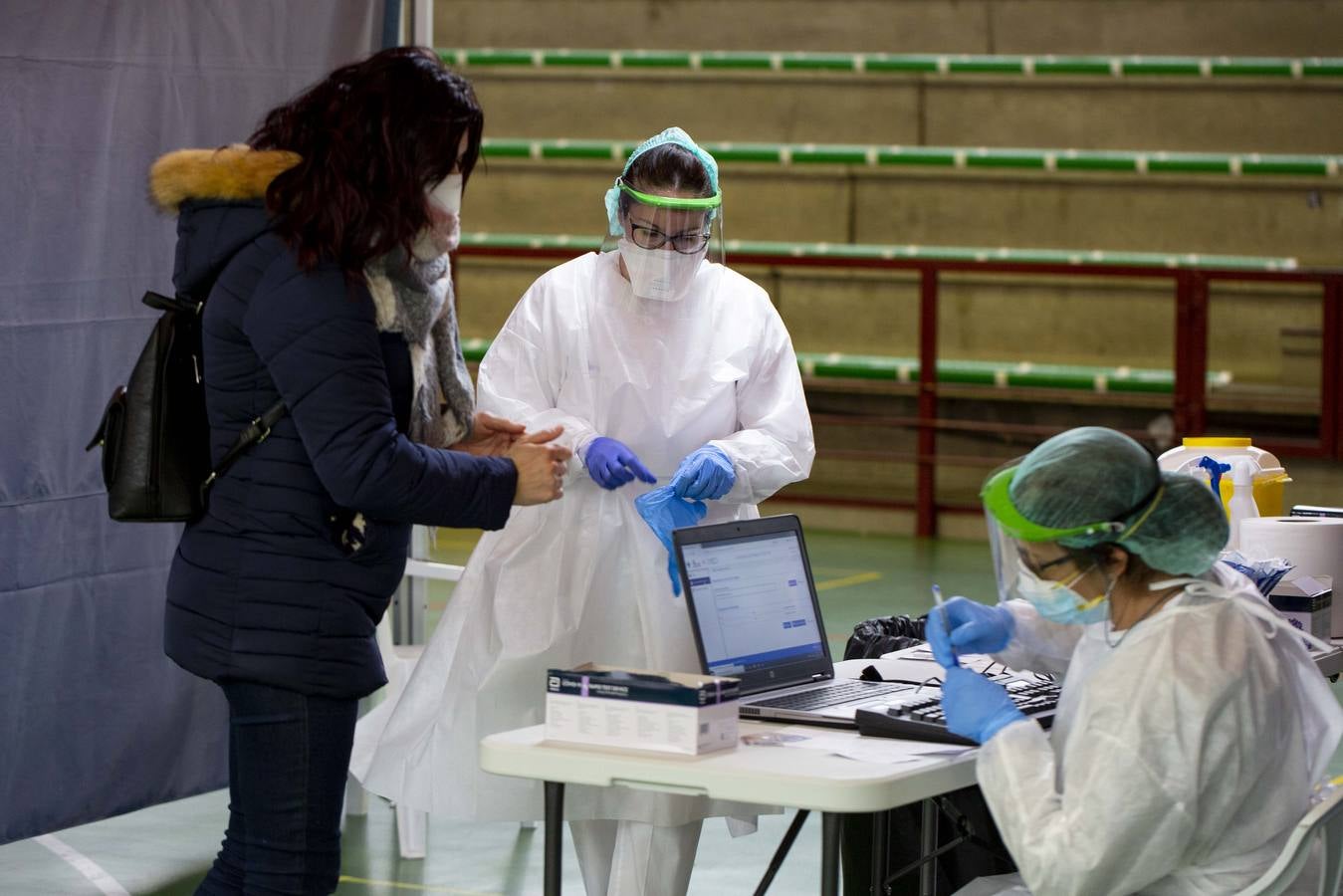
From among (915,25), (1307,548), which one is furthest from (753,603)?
(915,25)

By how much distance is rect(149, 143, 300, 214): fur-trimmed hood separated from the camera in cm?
208

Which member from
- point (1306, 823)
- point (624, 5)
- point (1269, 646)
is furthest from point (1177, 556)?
point (624, 5)

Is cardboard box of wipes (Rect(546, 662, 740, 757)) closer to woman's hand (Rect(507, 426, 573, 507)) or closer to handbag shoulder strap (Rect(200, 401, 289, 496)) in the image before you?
woman's hand (Rect(507, 426, 573, 507))

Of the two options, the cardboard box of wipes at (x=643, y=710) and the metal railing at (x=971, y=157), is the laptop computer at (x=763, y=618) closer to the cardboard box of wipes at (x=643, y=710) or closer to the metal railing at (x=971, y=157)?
the cardboard box of wipes at (x=643, y=710)

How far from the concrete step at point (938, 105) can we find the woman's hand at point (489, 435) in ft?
21.8

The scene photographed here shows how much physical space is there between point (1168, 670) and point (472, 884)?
2110mm

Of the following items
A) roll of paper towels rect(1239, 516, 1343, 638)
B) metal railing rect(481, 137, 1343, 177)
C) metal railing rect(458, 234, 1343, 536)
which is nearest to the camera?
roll of paper towels rect(1239, 516, 1343, 638)

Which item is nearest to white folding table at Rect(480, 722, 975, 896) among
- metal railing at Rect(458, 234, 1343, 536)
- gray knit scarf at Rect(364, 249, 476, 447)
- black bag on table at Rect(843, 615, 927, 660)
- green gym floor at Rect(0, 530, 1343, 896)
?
gray knit scarf at Rect(364, 249, 476, 447)

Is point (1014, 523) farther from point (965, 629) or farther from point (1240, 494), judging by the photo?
point (1240, 494)

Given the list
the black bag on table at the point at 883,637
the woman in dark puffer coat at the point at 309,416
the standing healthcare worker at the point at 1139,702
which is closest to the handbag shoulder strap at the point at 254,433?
the woman in dark puffer coat at the point at 309,416

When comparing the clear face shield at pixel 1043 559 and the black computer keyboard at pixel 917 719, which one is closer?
the clear face shield at pixel 1043 559

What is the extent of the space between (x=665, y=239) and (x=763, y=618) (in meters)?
0.71

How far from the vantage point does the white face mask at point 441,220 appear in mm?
2125

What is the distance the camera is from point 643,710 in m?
1.96
